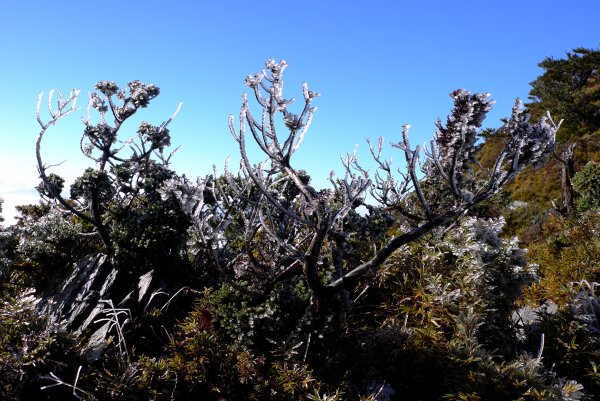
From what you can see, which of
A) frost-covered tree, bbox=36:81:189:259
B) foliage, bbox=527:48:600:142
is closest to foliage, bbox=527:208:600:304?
frost-covered tree, bbox=36:81:189:259

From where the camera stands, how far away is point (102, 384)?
475cm

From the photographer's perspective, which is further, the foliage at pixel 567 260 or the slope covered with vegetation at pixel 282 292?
the foliage at pixel 567 260

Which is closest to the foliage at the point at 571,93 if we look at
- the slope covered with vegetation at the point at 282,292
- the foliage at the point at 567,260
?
the foliage at the point at 567,260

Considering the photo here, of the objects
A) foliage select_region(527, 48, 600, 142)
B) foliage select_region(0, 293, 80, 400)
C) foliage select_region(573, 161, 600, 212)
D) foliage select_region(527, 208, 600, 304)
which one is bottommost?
foliage select_region(0, 293, 80, 400)

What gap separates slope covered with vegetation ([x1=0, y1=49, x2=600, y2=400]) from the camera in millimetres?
4504

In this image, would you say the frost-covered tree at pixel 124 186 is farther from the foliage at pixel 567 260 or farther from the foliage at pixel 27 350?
the foliage at pixel 567 260

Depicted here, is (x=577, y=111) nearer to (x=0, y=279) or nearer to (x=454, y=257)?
(x=454, y=257)

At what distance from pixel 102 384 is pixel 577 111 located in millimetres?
30939

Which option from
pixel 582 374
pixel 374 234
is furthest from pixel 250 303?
pixel 582 374

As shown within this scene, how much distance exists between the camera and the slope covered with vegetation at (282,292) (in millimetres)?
4504

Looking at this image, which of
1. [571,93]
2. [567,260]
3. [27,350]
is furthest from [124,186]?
[571,93]

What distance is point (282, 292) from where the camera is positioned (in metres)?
5.28

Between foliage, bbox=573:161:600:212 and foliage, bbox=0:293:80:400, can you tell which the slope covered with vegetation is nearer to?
foliage, bbox=0:293:80:400

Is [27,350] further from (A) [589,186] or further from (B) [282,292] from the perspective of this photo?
(A) [589,186]
